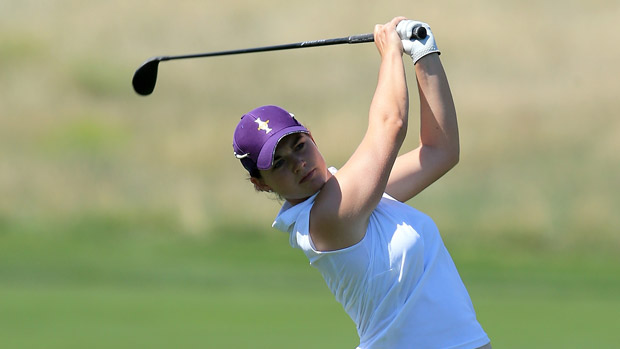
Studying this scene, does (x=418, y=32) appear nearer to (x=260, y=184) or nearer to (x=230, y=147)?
(x=260, y=184)

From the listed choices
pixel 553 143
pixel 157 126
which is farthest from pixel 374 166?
pixel 157 126

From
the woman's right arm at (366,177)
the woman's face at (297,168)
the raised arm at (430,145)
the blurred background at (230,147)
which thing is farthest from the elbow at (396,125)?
the blurred background at (230,147)

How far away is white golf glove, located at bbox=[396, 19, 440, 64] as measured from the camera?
8.62 ft

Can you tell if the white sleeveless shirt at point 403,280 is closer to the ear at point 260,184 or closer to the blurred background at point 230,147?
A: the ear at point 260,184

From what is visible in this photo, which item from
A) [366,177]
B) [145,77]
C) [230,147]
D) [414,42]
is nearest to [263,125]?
[366,177]

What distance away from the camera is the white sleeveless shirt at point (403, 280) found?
8.18 feet

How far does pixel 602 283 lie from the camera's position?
9305 millimetres

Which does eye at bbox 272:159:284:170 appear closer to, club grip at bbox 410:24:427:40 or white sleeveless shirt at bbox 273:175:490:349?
white sleeveless shirt at bbox 273:175:490:349

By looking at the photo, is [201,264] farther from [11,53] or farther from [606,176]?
[11,53]

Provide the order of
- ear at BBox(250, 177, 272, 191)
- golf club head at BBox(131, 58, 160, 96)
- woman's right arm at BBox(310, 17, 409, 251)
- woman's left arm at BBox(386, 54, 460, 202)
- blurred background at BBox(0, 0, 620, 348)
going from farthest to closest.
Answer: blurred background at BBox(0, 0, 620, 348) → golf club head at BBox(131, 58, 160, 96) → woman's left arm at BBox(386, 54, 460, 202) → ear at BBox(250, 177, 272, 191) → woman's right arm at BBox(310, 17, 409, 251)

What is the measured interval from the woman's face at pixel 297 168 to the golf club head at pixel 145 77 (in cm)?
119

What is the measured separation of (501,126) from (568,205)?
144 cm

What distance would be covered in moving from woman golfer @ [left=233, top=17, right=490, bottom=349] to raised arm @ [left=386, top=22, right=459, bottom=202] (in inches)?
7.6

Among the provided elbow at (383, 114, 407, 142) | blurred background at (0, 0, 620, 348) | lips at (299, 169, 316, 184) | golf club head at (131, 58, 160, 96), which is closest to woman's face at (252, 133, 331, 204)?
lips at (299, 169, 316, 184)
